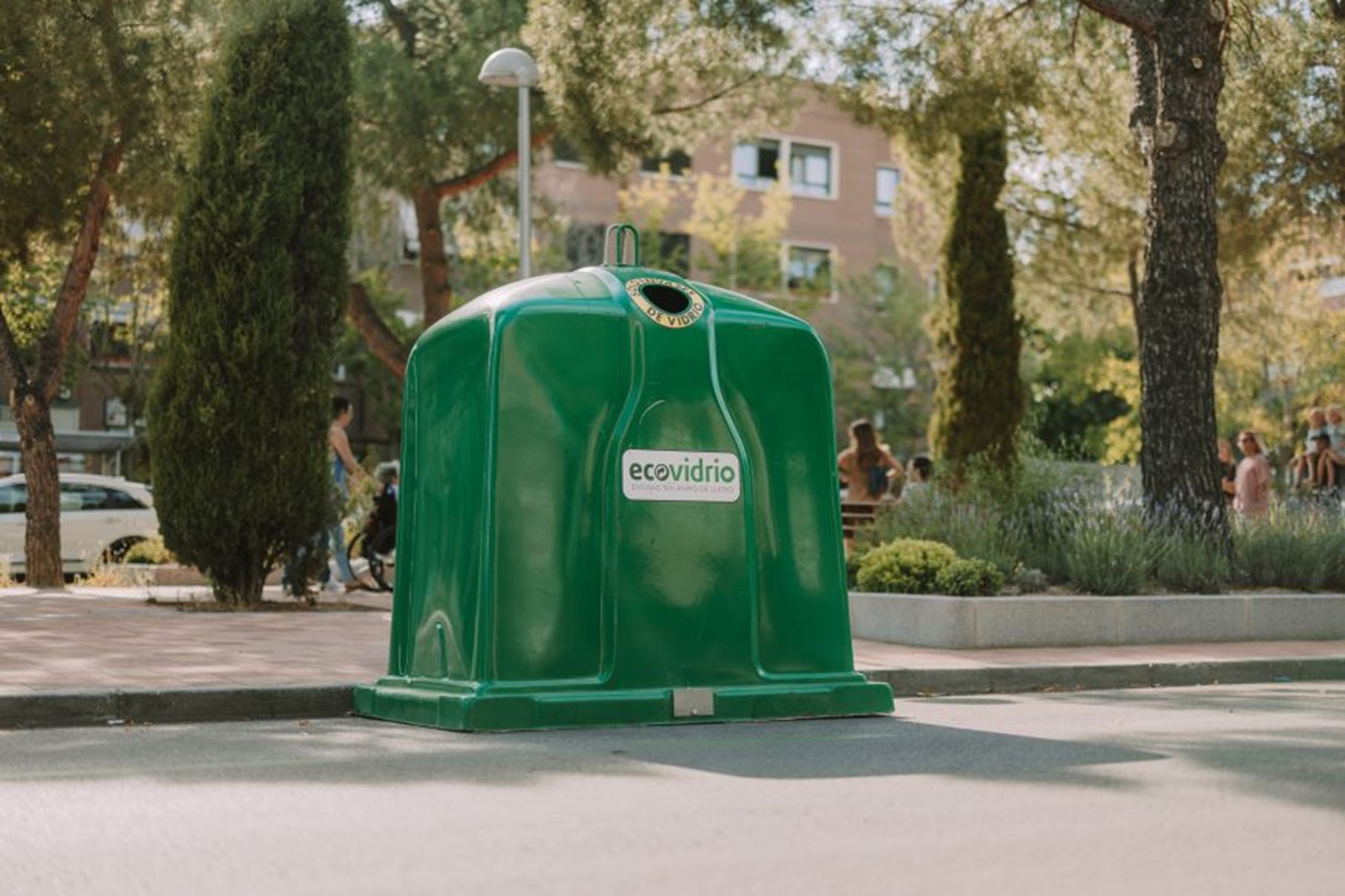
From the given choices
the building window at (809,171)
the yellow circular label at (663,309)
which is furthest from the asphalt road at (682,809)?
the building window at (809,171)

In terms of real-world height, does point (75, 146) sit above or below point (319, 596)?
above

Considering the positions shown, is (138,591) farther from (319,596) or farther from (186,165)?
(186,165)

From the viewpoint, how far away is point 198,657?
34.2ft

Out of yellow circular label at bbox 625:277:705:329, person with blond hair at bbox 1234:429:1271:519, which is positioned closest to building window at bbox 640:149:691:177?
person with blond hair at bbox 1234:429:1271:519

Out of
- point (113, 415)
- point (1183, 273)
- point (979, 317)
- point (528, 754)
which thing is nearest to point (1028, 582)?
point (1183, 273)

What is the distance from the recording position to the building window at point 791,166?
180 ft

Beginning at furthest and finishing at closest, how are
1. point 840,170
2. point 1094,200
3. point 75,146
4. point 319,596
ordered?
point 840,170 → point 1094,200 → point 75,146 → point 319,596

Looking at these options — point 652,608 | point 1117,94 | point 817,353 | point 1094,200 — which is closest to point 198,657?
point 652,608

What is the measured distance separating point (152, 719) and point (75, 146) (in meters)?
12.3

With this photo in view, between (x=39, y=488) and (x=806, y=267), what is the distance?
127ft

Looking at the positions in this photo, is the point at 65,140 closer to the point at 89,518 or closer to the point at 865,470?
the point at 89,518

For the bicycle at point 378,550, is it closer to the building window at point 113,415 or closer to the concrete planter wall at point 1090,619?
the concrete planter wall at point 1090,619

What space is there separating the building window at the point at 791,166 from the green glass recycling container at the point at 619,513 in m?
45.6

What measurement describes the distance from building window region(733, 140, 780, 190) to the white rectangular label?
153 ft
